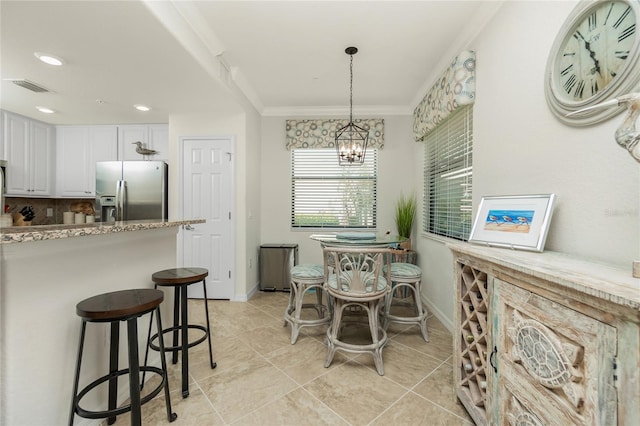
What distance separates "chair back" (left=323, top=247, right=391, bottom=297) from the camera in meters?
2.04

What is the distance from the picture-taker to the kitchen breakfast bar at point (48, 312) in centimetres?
112

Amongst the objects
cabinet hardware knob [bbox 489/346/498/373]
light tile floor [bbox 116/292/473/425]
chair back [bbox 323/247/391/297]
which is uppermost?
chair back [bbox 323/247/391/297]

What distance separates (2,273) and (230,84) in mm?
2582

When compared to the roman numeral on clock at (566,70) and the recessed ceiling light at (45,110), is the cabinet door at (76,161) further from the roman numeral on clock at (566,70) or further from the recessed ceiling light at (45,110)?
the roman numeral on clock at (566,70)

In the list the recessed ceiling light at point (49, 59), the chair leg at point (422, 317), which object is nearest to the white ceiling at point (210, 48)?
the recessed ceiling light at point (49, 59)

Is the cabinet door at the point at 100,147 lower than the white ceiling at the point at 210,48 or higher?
lower

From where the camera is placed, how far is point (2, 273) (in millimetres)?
1103

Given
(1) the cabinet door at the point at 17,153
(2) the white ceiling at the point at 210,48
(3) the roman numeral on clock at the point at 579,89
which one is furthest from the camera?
(1) the cabinet door at the point at 17,153

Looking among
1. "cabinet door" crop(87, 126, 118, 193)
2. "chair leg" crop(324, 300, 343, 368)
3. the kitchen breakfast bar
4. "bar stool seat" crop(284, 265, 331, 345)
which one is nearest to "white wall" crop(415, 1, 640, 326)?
"chair leg" crop(324, 300, 343, 368)

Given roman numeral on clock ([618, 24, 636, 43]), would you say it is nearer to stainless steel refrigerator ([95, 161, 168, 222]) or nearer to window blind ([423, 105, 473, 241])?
window blind ([423, 105, 473, 241])

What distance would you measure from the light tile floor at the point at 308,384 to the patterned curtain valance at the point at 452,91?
2.21m

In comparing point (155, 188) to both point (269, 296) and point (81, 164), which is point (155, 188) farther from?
point (269, 296)

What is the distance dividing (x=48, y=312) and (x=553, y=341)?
2.14 metres

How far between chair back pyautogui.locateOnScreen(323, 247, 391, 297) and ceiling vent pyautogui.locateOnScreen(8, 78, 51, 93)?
134 inches
